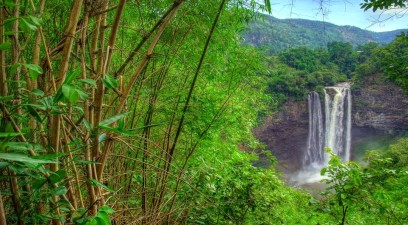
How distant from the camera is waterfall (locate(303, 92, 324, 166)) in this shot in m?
19.7

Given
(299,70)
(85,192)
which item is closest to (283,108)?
(299,70)

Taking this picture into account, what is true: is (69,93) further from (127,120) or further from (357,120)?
(357,120)

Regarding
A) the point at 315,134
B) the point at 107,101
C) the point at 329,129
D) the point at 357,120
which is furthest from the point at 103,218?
the point at 357,120

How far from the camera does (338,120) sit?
19172 mm

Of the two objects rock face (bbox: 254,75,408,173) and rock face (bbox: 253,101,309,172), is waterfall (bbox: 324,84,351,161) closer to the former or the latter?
rock face (bbox: 254,75,408,173)

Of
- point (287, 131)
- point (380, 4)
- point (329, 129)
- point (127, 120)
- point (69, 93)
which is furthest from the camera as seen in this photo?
point (287, 131)

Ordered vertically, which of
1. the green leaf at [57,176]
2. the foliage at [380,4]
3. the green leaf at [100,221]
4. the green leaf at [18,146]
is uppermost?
the foliage at [380,4]

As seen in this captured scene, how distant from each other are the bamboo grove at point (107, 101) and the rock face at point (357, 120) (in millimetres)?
17942

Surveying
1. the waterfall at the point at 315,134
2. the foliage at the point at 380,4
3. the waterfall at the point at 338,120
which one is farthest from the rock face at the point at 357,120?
the foliage at the point at 380,4

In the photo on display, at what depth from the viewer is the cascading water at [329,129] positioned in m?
18.9

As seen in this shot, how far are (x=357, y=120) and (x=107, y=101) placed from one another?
21.8 meters

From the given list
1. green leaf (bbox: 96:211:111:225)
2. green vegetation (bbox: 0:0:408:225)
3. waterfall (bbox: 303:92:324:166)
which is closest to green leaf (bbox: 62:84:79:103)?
green vegetation (bbox: 0:0:408:225)

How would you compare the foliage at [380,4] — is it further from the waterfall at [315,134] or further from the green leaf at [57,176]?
the waterfall at [315,134]

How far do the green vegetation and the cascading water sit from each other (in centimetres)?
1653
